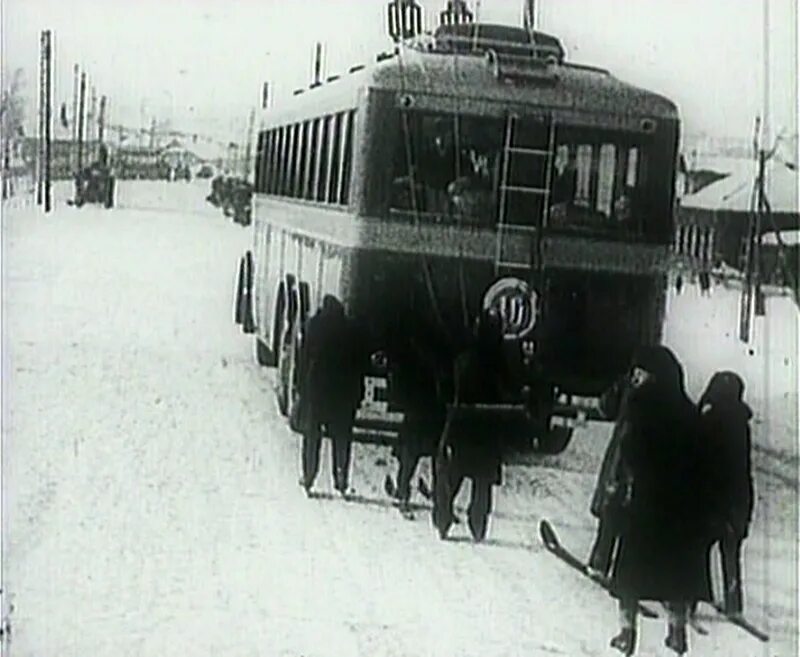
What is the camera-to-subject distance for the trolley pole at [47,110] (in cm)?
258

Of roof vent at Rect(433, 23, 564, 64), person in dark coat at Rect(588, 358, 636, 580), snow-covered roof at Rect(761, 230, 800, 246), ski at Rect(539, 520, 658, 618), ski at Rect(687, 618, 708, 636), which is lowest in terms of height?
ski at Rect(687, 618, 708, 636)

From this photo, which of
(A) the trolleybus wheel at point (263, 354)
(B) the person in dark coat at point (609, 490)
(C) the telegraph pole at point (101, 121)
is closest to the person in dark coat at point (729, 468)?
(B) the person in dark coat at point (609, 490)

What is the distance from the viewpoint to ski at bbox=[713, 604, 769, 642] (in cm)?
252

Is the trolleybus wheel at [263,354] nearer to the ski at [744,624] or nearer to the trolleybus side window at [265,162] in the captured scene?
the trolleybus side window at [265,162]

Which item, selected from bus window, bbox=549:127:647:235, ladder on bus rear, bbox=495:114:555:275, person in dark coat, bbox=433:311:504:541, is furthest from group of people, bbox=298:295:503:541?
bus window, bbox=549:127:647:235

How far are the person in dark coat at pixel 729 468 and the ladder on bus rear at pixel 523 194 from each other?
370mm

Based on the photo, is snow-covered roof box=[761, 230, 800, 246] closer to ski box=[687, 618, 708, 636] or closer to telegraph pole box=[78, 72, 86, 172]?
ski box=[687, 618, 708, 636]

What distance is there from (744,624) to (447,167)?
895 mm

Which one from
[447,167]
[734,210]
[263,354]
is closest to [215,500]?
[263,354]

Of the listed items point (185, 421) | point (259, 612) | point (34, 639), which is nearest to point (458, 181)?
point (185, 421)

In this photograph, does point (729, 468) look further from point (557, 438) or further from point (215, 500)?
point (215, 500)

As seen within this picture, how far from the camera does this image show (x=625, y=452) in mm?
2480

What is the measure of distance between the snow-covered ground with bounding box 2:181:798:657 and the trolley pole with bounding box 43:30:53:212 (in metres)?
0.03

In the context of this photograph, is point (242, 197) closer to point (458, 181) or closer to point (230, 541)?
point (458, 181)
